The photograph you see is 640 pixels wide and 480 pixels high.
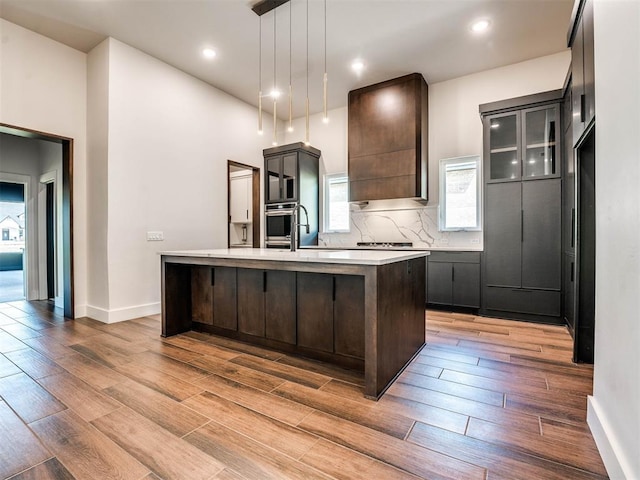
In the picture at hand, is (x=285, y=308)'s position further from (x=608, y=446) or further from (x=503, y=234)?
(x=503, y=234)

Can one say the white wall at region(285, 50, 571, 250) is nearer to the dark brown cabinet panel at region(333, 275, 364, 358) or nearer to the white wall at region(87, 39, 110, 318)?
the dark brown cabinet panel at region(333, 275, 364, 358)

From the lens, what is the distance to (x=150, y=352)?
275 centimetres

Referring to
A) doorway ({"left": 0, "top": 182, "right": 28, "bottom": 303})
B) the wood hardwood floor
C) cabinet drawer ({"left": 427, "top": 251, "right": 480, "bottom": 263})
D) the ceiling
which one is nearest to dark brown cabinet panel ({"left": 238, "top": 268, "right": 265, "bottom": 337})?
the wood hardwood floor

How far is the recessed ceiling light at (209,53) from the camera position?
13.1 feet

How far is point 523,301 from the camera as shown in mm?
3789

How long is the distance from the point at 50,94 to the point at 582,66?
17.0 feet

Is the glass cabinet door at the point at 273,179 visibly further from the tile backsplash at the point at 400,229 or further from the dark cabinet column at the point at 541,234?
the dark cabinet column at the point at 541,234

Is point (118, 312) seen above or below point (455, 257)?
below

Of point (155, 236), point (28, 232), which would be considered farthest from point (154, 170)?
point (28, 232)

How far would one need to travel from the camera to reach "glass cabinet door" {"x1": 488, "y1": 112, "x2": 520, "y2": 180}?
12.8 feet

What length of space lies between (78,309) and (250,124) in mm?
3770

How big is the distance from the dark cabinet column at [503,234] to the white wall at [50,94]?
5033mm

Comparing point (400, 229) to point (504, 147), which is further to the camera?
point (400, 229)

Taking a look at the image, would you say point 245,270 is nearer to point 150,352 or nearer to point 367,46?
point 150,352
